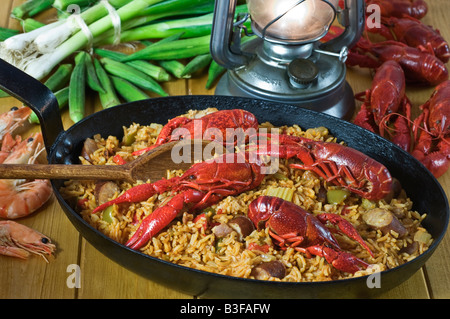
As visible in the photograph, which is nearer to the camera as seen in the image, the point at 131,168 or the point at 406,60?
the point at 131,168

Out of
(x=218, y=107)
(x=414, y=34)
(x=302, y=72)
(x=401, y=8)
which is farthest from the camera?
(x=401, y=8)

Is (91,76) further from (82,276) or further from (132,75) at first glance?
(82,276)

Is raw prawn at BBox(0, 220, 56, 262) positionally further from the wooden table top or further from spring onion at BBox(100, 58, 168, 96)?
spring onion at BBox(100, 58, 168, 96)

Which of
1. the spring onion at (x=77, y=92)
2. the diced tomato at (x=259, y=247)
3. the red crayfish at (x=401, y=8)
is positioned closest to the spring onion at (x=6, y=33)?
the spring onion at (x=77, y=92)

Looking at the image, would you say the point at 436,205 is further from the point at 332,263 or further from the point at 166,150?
the point at 166,150

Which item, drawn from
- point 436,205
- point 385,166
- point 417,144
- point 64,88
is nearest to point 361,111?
point 417,144

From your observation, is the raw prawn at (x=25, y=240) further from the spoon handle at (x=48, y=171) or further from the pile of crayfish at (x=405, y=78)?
the pile of crayfish at (x=405, y=78)

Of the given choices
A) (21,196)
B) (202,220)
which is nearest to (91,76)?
(21,196)
